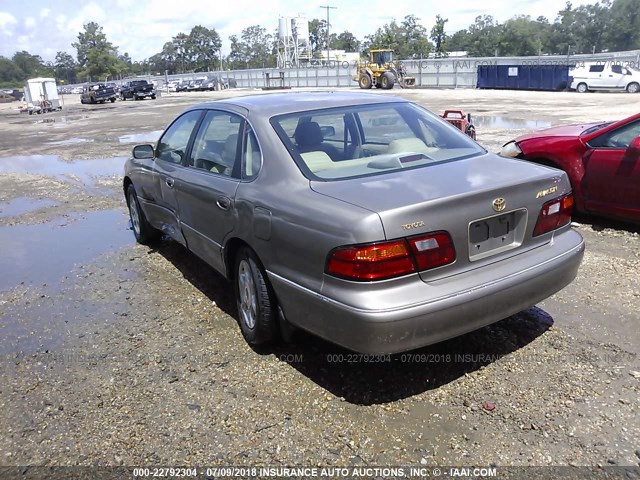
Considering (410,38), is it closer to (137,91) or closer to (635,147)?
(137,91)

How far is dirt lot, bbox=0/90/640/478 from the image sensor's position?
9.27 feet

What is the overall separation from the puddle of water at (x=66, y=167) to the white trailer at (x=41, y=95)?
28.0 metres

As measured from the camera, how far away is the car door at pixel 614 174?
224 inches

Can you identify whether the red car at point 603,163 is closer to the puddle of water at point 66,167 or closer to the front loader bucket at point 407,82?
the puddle of water at point 66,167

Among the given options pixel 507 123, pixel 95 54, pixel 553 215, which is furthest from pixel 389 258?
pixel 95 54

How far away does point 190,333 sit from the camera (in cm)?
418

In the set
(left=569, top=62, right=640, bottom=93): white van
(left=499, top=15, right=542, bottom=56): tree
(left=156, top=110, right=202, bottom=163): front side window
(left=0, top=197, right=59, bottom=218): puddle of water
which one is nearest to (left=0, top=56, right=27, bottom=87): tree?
(left=499, top=15, right=542, bottom=56): tree

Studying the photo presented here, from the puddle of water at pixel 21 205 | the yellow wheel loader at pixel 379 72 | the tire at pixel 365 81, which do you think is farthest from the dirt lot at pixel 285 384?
the tire at pixel 365 81

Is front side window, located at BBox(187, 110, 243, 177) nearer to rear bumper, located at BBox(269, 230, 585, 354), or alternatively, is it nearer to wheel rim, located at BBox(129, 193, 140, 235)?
rear bumper, located at BBox(269, 230, 585, 354)

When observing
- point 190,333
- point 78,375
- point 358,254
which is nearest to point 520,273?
point 358,254

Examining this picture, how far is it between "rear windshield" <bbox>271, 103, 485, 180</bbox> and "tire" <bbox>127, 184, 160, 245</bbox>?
9.56 ft

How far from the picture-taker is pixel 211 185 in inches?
161

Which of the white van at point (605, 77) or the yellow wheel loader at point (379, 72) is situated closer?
the white van at point (605, 77)

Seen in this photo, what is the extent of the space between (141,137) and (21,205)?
390 inches
